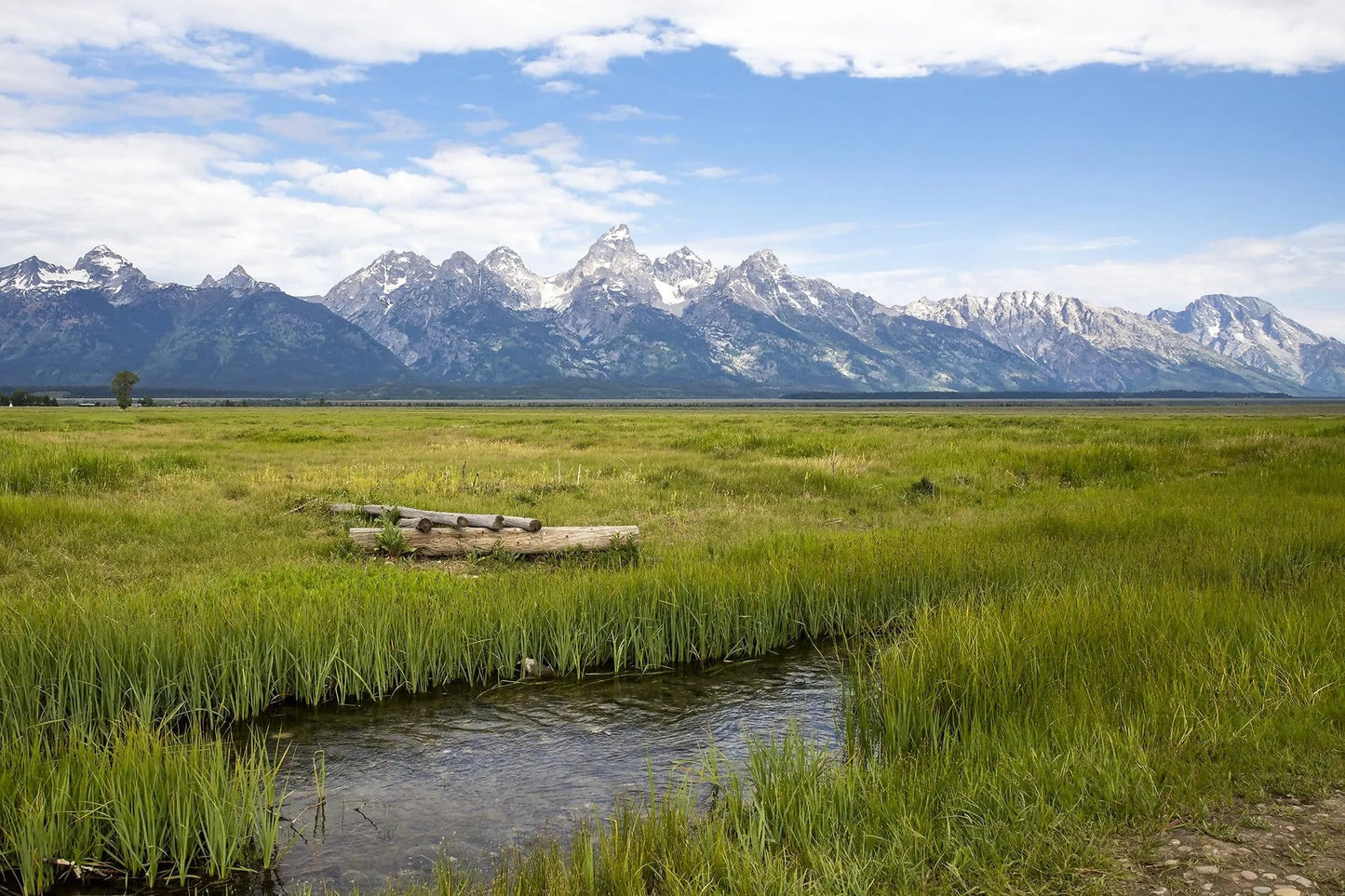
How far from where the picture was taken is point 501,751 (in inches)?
339

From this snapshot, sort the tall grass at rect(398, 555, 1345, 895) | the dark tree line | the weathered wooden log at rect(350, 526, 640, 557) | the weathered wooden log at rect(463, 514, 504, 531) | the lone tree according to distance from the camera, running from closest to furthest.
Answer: the tall grass at rect(398, 555, 1345, 895), the weathered wooden log at rect(350, 526, 640, 557), the weathered wooden log at rect(463, 514, 504, 531), the lone tree, the dark tree line

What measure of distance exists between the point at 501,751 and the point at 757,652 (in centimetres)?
449

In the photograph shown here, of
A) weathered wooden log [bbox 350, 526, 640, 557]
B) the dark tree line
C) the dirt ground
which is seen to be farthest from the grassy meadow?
the dark tree line

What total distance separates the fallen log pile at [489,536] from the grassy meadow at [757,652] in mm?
418

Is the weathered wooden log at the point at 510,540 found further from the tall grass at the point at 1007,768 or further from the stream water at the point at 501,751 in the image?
the tall grass at the point at 1007,768

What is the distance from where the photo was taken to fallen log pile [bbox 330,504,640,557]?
16016 millimetres

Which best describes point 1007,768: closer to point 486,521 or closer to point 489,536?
point 489,536

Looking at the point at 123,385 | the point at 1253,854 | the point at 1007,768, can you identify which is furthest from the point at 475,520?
the point at 123,385

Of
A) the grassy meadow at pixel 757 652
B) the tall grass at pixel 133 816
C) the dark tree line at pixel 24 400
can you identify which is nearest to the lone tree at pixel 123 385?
the dark tree line at pixel 24 400

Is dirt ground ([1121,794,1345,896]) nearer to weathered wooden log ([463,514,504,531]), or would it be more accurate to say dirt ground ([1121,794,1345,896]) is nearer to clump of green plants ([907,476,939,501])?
weathered wooden log ([463,514,504,531])

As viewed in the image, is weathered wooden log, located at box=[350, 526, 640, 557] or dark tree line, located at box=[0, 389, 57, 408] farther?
dark tree line, located at box=[0, 389, 57, 408]

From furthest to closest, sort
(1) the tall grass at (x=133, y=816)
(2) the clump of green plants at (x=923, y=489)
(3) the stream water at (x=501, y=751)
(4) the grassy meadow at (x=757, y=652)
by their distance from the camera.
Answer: (2) the clump of green plants at (x=923, y=489), (3) the stream water at (x=501, y=751), (1) the tall grass at (x=133, y=816), (4) the grassy meadow at (x=757, y=652)

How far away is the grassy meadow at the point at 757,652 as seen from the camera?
578cm

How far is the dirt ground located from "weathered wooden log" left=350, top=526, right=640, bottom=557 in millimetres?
11327
